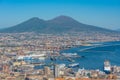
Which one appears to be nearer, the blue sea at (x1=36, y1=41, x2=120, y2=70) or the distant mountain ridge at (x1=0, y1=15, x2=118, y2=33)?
the blue sea at (x1=36, y1=41, x2=120, y2=70)

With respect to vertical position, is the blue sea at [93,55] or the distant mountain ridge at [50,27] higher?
the distant mountain ridge at [50,27]

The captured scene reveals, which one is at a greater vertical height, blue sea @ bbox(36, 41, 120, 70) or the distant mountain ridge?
the distant mountain ridge

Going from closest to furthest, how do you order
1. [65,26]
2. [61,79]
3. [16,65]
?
[61,79], [16,65], [65,26]

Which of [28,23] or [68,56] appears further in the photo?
[28,23]

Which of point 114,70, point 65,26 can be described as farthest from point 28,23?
point 114,70

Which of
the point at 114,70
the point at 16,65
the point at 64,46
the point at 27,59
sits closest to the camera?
the point at 114,70

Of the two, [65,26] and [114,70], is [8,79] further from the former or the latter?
[65,26]

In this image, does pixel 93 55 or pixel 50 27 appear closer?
pixel 93 55

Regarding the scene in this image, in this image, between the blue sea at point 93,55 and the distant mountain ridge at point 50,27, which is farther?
the distant mountain ridge at point 50,27

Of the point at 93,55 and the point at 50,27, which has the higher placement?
the point at 50,27
